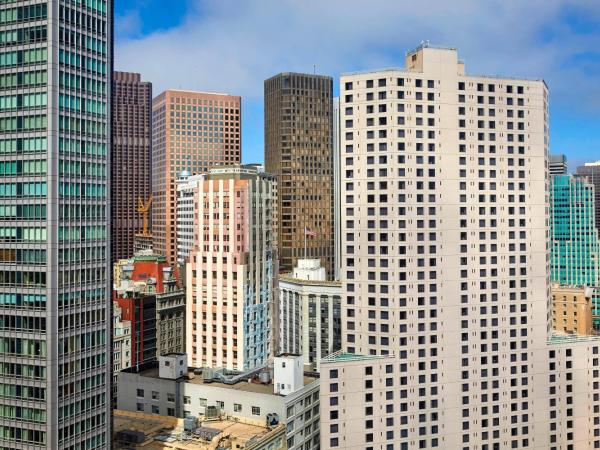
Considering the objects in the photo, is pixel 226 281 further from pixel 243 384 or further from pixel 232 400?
pixel 232 400

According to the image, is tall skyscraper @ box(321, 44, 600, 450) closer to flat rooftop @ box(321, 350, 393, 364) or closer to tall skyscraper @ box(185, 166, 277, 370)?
flat rooftop @ box(321, 350, 393, 364)

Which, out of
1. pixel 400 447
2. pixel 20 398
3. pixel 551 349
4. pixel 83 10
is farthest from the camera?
pixel 551 349

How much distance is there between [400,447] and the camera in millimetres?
127750

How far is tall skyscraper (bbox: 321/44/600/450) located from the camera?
127812 millimetres

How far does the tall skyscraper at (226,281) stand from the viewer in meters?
187

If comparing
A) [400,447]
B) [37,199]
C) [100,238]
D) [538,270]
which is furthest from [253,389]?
[538,270]

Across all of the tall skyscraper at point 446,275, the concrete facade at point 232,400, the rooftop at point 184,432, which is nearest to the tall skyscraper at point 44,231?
the rooftop at point 184,432

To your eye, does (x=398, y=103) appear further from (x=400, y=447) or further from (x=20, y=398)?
(x=20, y=398)

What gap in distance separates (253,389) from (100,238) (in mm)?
45457

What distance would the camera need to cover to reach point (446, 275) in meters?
131

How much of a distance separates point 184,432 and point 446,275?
6043 cm

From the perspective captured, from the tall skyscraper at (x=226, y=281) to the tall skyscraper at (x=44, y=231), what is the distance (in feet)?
281

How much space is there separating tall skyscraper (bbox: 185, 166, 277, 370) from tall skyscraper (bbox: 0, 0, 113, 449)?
85.8 meters

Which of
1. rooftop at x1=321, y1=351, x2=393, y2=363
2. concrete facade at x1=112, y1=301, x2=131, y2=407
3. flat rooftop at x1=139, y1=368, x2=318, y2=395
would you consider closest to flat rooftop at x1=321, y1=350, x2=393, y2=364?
rooftop at x1=321, y1=351, x2=393, y2=363
